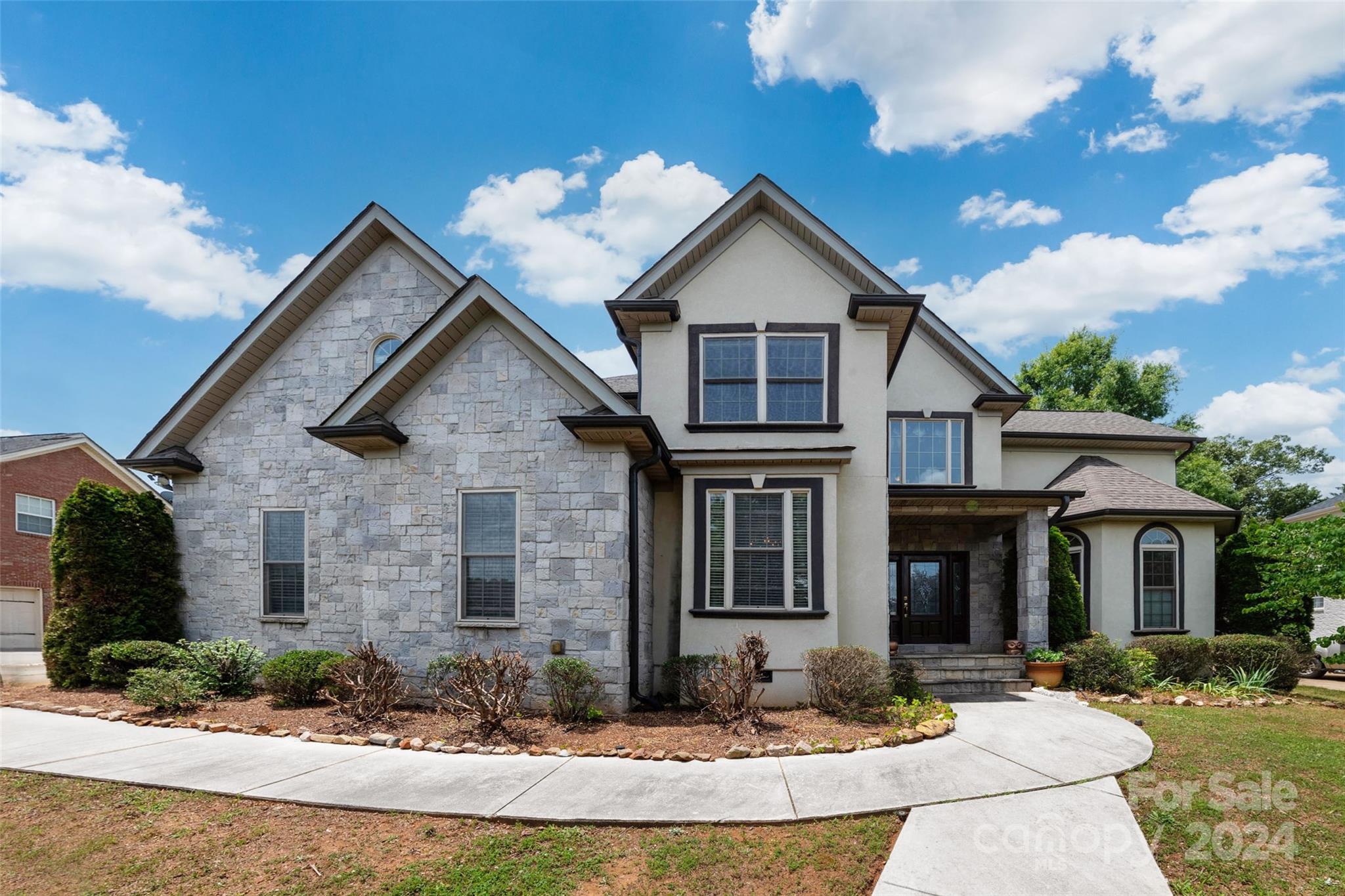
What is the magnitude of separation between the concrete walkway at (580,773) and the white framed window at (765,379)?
5.47 meters

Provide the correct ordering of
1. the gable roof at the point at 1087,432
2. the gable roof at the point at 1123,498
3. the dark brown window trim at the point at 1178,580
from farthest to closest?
the gable roof at the point at 1087,432, the dark brown window trim at the point at 1178,580, the gable roof at the point at 1123,498

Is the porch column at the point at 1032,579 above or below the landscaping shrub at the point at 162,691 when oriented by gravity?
above

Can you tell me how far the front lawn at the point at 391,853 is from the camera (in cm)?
483

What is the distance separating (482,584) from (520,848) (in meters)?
5.10

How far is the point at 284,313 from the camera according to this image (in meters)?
12.6

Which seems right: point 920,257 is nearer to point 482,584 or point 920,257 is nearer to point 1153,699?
point 1153,699

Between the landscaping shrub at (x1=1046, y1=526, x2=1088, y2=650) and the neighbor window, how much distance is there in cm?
239

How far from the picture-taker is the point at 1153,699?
11.6m

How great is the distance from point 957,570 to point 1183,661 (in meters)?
4.27

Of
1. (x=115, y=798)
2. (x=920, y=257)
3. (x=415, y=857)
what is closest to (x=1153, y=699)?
(x=920, y=257)

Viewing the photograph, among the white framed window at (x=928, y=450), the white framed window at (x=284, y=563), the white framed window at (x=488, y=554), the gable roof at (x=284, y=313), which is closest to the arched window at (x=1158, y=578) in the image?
the white framed window at (x=928, y=450)

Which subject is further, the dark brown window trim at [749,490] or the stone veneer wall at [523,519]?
the dark brown window trim at [749,490]

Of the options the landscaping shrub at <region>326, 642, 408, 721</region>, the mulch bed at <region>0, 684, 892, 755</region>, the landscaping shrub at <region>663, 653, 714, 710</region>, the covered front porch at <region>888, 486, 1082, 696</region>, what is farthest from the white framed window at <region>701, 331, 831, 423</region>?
the landscaping shrub at <region>326, 642, 408, 721</region>

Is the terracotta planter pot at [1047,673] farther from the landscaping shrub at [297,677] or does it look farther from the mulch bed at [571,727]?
the landscaping shrub at [297,677]
